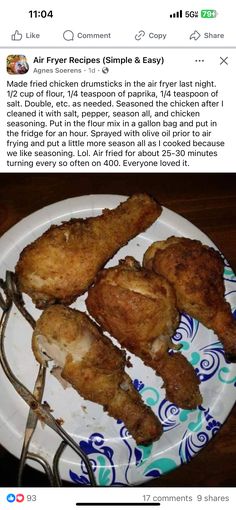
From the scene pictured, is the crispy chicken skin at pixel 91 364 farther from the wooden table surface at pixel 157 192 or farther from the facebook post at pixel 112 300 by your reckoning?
the wooden table surface at pixel 157 192

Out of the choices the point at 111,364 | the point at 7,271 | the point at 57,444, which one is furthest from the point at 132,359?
the point at 7,271
